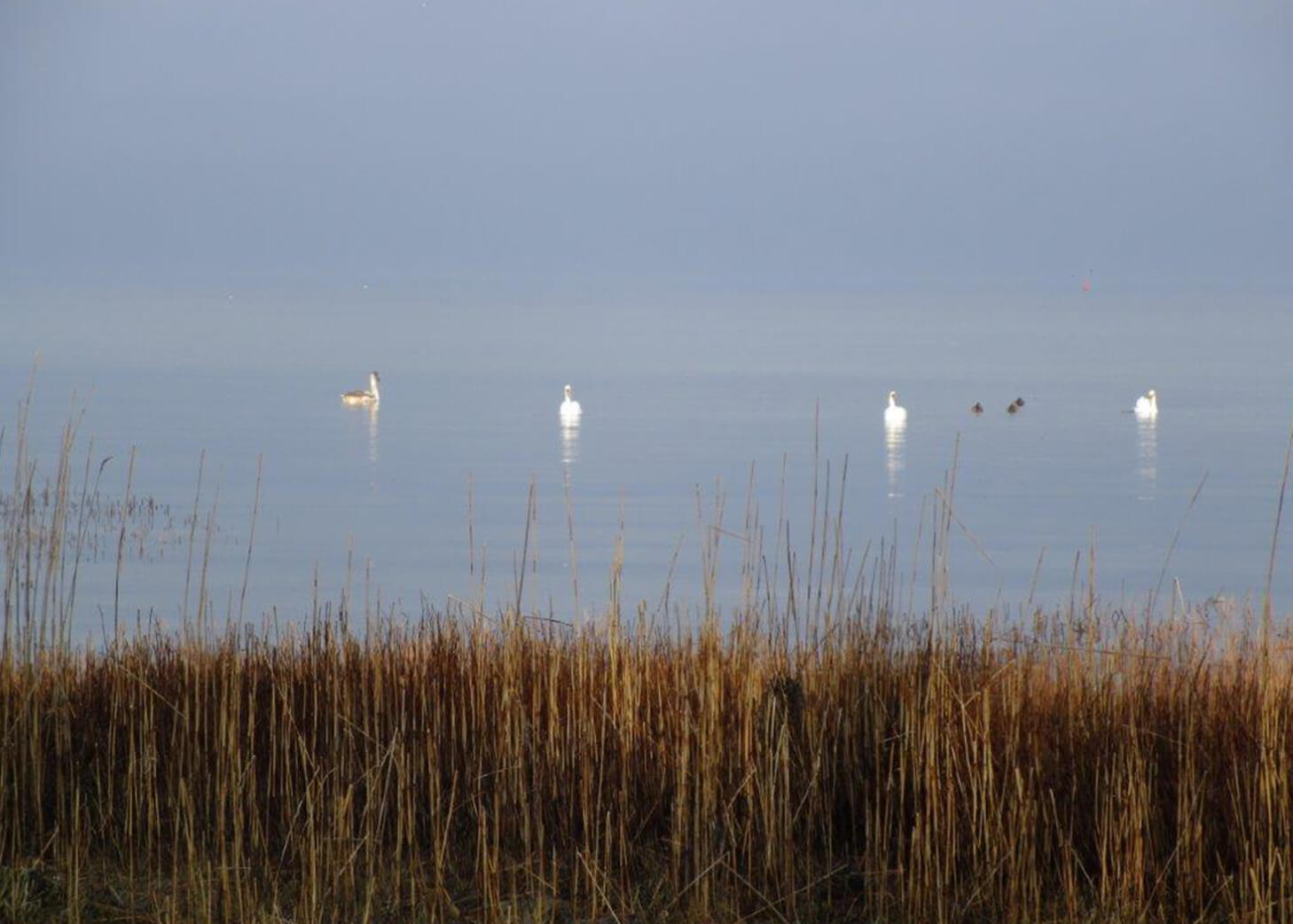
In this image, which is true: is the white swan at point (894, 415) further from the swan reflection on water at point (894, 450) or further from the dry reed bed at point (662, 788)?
the dry reed bed at point (662, 788)

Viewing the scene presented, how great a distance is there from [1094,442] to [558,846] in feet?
57.5

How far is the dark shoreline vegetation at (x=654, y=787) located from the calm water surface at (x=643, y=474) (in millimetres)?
622

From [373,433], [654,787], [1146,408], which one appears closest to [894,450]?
[1146,408]

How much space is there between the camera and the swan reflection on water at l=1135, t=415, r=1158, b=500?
1712 centimetres

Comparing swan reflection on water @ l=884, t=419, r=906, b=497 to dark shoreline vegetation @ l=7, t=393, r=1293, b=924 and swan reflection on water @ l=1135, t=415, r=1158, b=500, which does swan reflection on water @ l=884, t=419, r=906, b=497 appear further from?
dark shoreline vegetation @ l=7, t=393, r=1293, b=924

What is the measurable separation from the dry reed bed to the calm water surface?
24.9 inches

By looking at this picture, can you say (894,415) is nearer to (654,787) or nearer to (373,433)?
(373,433)

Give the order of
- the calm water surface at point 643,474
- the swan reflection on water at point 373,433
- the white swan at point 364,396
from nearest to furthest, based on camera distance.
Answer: the calm water surface at point 643,474
the swan reflection on water at point 373,433
the white swan at point 364,396

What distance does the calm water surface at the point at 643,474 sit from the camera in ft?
36.6

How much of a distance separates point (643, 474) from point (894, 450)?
12.3 feet

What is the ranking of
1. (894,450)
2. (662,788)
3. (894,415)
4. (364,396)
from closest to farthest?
(662,788)
(894,450)
(894,415)
(364,396)

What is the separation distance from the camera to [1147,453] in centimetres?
1984

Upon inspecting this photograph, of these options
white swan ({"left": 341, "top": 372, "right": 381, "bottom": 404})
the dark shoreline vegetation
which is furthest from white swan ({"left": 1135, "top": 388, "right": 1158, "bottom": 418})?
the dark shoreline vegetation

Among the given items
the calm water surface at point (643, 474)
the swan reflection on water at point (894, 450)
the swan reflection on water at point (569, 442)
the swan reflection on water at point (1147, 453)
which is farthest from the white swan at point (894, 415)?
the swan reflection on water at point (569, 442)
